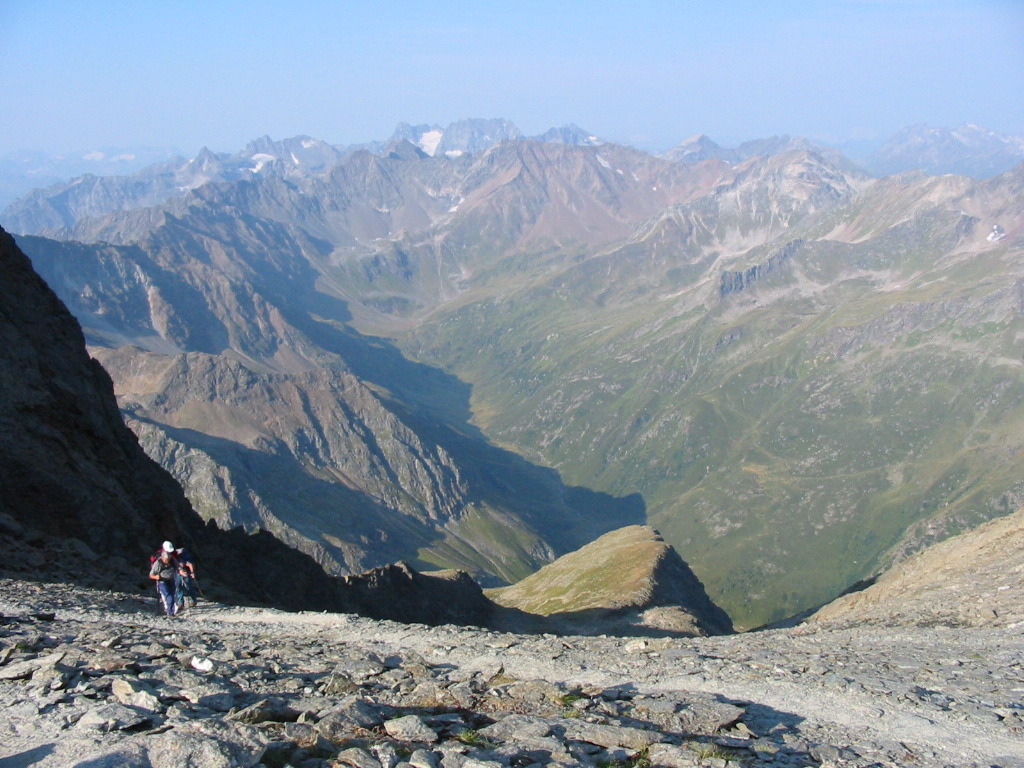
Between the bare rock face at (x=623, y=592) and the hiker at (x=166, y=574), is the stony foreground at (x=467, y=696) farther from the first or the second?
the bare rock face at (x=623, y=592)

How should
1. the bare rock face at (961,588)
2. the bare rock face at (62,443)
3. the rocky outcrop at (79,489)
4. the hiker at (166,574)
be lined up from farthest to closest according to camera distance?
the bare rock face at (62,443) < the rocky outcrop at (79,489) < the bare rock face at (961,588) < the hiker at (166,574)

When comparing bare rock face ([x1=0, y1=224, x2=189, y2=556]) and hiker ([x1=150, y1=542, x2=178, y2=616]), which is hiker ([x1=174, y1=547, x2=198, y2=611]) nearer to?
hiker ([x1=150, y1=542, x2=178, y2=616])

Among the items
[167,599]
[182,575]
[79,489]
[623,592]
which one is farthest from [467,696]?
[623,592]

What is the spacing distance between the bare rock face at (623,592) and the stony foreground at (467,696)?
5102cm

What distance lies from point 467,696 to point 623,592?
8409 centimetres

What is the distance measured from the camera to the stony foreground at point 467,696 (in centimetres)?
1562

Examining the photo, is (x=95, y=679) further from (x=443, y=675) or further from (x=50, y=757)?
(x=443, y=675)

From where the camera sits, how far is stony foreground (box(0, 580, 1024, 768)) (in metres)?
15.6

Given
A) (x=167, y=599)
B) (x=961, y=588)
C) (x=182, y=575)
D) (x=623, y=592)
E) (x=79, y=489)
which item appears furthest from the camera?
(x=623, y=592)

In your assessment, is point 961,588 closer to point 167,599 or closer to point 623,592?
point 167,599

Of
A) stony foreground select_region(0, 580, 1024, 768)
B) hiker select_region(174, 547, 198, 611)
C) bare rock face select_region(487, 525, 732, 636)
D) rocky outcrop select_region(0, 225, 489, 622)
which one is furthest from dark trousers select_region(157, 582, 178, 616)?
bare rock face select_region(487, 525, 732, 636)

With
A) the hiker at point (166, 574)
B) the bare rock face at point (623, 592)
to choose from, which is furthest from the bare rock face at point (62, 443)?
the bare rock face at point (623, 592)

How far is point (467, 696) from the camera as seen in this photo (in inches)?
805

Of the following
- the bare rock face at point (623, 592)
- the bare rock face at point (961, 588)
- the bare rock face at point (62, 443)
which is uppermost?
the bare rock face at point (62, 443)
